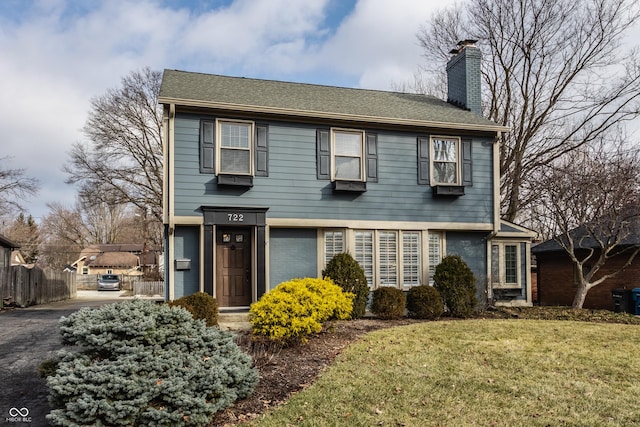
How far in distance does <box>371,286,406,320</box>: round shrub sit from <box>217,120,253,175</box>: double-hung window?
435cm

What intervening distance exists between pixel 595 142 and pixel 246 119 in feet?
48.8

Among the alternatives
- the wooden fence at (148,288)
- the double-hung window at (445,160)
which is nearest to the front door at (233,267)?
the double-hung window at (445,160)

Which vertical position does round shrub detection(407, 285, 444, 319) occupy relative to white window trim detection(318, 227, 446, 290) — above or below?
below

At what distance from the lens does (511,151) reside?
22.5m

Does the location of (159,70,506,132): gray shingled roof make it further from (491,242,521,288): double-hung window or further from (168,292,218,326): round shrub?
(168,292,218,326): round shrub

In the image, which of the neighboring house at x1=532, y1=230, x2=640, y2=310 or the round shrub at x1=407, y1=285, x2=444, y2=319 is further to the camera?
the neighboring house at x1=532, y1=230, x2=640, y2=310

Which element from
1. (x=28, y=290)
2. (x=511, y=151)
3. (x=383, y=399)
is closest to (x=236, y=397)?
(x=383, y=399)

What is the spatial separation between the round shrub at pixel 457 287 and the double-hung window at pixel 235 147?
5460 mm

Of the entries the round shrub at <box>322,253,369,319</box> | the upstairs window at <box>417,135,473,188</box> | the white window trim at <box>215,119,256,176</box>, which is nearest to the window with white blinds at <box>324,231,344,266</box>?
the round shrub at <box>322,253,369,319</box>

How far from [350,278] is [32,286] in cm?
1573

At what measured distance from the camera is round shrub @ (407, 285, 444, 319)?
11.6m

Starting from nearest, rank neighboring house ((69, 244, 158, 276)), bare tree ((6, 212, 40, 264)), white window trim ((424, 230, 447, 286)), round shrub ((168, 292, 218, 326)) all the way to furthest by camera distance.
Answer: round shrub ((168, 292, 218, 326)) < white window trim ((424, 230, 447, 286)) < bare tree ((6, 212, 40, 264)) < neighboring house ((69, 244, 158, 276))

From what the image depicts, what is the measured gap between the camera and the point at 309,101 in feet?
44.1

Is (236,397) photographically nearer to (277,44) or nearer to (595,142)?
(277,44)
